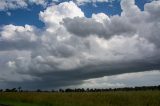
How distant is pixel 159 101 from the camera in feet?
112

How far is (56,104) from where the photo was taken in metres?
39.9

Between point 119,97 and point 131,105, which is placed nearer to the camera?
point 131,105

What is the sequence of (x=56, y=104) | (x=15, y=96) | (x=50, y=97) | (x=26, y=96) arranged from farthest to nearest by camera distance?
(x=15, y=96)
(x=26, y=96)
(x=50, y=97)
(x=56, y=104)

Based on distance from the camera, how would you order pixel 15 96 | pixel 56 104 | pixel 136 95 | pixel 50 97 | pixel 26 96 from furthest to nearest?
pixel 15 96, pixel 26 96, pixel 50 97, pixel 56 104, pixel 136 95

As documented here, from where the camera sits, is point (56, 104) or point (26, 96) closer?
point (56, 104)

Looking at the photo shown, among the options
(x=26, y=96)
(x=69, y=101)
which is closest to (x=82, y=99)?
(x=69, y=101)

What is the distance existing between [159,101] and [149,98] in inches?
46.1

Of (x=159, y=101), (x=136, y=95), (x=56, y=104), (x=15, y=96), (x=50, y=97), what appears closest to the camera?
(x=159, y=101)

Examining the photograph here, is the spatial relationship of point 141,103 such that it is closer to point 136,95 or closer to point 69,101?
point 136,95

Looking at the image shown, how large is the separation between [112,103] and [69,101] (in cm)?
620

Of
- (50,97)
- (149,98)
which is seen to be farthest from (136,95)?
(50,97)

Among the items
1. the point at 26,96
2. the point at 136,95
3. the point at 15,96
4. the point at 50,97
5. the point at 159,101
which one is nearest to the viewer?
the point at 159,101

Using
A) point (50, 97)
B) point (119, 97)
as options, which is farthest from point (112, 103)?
point (50, 97)

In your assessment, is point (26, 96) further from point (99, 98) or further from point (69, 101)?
point (99, 98)
